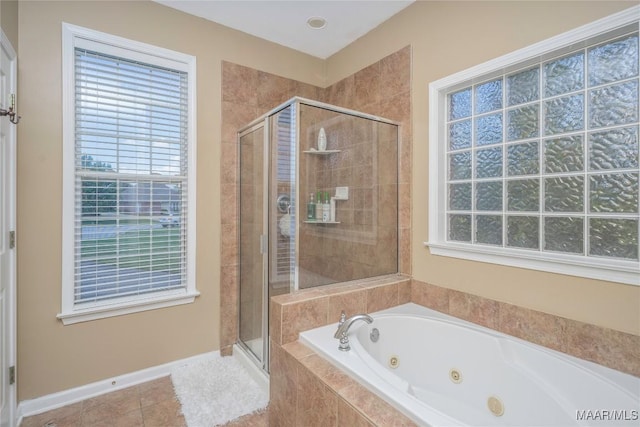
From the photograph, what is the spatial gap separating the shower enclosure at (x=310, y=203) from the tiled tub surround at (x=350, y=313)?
0.81ft

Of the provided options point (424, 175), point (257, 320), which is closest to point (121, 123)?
point (257, 320)

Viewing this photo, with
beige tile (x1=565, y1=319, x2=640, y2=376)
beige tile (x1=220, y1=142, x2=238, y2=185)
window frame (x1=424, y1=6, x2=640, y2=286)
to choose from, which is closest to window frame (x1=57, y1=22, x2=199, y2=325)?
beige tile (x1=220, y1=142, x2=238, y2=185)

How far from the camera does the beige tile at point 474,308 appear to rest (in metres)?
1.88

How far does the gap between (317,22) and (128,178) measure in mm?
1954

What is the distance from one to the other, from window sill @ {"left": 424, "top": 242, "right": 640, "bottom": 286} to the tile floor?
5.26ft

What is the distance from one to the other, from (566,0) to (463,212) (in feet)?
4.06

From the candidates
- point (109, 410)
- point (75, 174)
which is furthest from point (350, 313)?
point (75, 174)

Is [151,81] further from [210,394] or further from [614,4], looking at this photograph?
[614,4]

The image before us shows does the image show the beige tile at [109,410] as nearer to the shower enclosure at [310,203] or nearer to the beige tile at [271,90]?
the shower enclosure at [310,203]

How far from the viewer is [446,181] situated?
222cm

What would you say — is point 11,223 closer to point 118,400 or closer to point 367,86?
point 118,400

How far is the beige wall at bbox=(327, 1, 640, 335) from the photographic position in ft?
4.90

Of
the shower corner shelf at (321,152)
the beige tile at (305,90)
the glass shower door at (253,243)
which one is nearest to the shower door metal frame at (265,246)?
the glass shower door at (253,243)

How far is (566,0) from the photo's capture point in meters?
1.58
